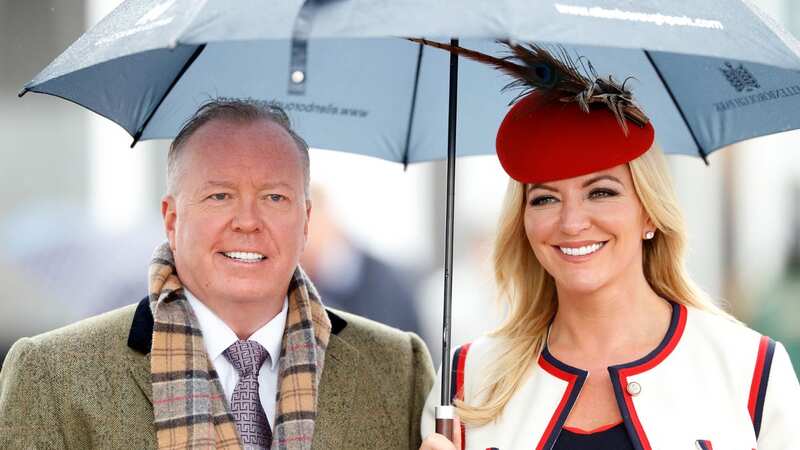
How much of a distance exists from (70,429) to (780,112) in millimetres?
2033

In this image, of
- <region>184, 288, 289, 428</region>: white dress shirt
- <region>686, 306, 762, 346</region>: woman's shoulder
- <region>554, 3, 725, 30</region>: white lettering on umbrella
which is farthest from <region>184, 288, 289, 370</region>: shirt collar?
<region>554, 3, 725, 30</region>: white lettering on umbrella

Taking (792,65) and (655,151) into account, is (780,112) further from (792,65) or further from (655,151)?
(792,65)

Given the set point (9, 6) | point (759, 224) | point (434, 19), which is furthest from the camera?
point (759, 224)

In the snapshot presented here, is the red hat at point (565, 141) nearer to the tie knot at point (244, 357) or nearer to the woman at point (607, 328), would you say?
the woman at point (607, 328)

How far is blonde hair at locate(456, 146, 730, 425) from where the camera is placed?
375 centimetres

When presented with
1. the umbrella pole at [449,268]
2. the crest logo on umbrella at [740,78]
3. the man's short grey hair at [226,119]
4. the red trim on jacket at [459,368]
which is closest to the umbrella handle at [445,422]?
the umbrella pole at [449,268]

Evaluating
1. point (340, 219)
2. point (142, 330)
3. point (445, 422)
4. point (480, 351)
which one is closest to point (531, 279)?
point (480, 351)

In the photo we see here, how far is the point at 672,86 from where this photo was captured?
409 centimetres

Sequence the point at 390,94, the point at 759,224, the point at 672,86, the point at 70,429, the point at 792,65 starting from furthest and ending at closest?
the point at 759,224
the point at 390,94
the point at 672,86
the point at 70,429
the point at 792,65

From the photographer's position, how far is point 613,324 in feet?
12.4

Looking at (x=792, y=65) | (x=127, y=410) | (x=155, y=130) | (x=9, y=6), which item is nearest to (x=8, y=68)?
(x=9, y=6)

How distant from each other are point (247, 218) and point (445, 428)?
747 mm

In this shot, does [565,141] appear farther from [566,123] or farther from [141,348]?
[141,348]

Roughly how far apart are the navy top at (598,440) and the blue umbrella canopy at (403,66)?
3.10ft
